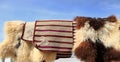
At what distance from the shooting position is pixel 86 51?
1.70 metres

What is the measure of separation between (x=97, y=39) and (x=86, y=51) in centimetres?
8

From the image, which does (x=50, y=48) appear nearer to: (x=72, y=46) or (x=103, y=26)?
(x=72, y=46)

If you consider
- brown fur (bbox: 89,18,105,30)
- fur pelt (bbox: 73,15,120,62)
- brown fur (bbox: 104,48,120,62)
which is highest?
brown fur (bbox: 89,18,105,30)

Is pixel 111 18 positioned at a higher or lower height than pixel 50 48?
higher

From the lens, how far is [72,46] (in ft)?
5.93

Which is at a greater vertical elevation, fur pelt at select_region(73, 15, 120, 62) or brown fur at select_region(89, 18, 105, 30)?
brown fur at select_region(89, 18, 105, 30)

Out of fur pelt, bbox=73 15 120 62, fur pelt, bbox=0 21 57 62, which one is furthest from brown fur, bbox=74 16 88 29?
fur pelt, bbox=0 21 57 62

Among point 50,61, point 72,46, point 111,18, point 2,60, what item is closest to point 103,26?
point 111,18

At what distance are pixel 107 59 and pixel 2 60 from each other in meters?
0.62

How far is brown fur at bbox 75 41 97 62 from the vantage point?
5.52ft

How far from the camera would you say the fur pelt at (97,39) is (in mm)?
1688

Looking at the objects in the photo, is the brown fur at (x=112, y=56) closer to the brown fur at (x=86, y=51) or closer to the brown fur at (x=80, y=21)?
the brown fur at (x=86, y=51)

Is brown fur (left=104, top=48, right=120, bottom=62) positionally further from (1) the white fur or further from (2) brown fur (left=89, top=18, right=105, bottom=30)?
(2) brown fur (left=89, top=18, right=105, bottom=30)

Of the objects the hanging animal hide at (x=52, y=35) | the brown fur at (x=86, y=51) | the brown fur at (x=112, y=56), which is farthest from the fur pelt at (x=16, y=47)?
the brown fur at (x=112, y=56)
